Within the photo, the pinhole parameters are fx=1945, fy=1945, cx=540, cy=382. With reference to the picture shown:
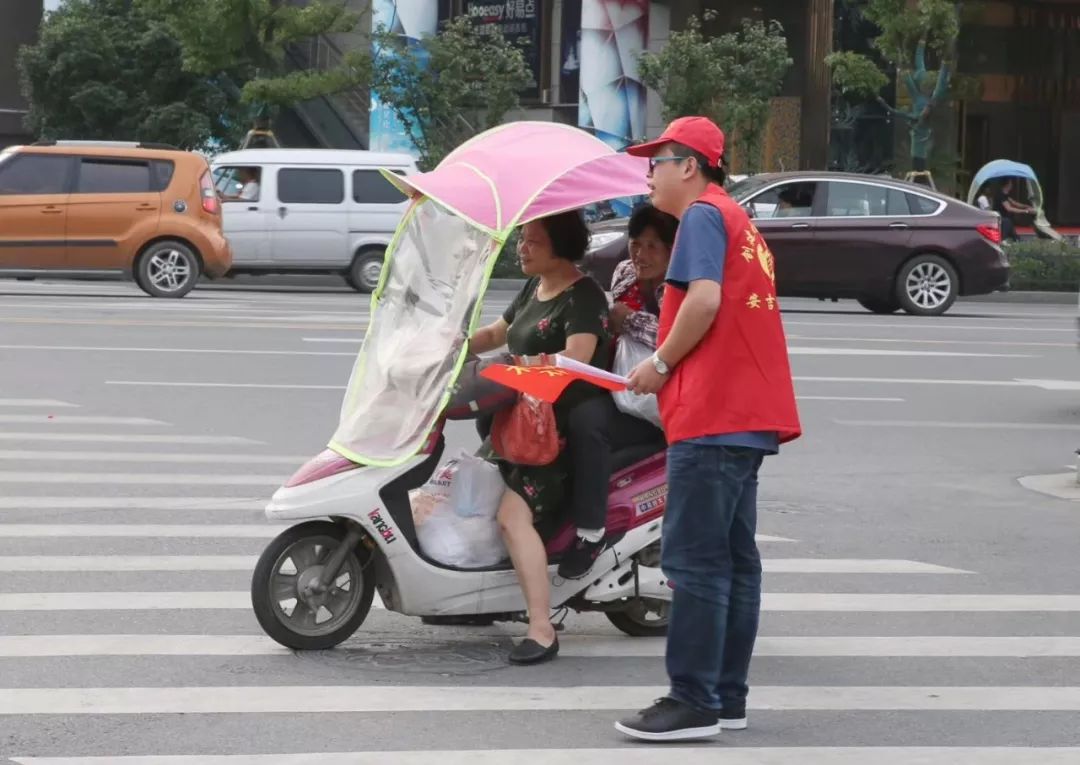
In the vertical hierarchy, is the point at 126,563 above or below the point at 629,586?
below

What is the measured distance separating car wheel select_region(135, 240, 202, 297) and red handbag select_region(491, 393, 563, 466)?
1658 cm

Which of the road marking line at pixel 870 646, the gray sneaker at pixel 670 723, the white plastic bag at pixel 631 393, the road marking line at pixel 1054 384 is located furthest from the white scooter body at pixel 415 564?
the road marking line at pixel 1054 384

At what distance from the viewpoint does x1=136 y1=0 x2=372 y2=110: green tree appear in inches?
1234

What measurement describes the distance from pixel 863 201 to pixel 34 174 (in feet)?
31.3

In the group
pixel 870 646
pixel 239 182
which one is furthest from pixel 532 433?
pixel 239 182

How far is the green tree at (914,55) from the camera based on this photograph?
100 ft

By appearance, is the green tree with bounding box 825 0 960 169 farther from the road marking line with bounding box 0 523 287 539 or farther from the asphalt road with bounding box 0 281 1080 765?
A: the road marking line with bounding box 0 523 287 539

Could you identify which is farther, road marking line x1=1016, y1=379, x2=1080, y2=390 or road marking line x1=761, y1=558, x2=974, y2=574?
road marking line x1=1016, y1=379, x2=1080, y2=390

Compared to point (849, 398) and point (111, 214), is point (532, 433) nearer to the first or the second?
point (849, 398)

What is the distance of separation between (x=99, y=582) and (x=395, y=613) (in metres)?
1.20

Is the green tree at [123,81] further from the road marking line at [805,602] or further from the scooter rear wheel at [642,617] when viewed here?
the scooter rear wheel at [642,617]

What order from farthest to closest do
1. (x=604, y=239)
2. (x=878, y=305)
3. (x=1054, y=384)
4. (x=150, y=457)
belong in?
(x=878, y=305), (x=604, y=239), (x=1054, y=384), (x=150, y=457)

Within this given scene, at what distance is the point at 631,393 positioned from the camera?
6.38m

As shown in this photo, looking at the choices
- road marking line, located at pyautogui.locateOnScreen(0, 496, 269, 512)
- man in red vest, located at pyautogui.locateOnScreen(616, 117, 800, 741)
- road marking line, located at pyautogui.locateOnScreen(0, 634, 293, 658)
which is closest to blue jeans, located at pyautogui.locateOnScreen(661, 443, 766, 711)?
man in red vest, located at pyautogui.locateOnScreen(616, 117, 800, 741)
